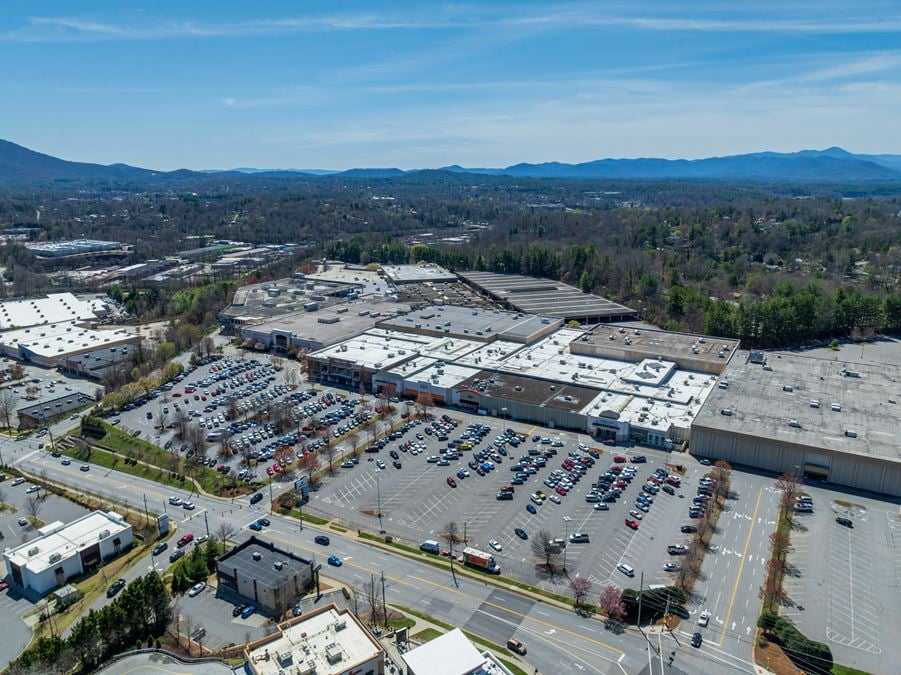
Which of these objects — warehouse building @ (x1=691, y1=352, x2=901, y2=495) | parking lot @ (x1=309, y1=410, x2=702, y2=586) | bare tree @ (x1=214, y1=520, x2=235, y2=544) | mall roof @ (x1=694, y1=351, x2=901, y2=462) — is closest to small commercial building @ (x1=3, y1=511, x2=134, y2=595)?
bare tree @ (x1=214, y1=520, x2=235, y2=544)

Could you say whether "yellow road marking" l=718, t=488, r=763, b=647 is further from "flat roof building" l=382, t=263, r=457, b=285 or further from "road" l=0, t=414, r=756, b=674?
"flat roof building" l=382, t=263, r=457, b=285

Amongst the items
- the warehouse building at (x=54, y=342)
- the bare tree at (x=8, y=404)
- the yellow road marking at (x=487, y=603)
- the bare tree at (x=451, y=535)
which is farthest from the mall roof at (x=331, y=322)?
the yellow road marking at (x=487, y=603)

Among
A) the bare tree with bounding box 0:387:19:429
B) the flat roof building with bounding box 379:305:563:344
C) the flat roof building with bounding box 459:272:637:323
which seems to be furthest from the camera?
the flat roof building with bounding box 459:272:637:323

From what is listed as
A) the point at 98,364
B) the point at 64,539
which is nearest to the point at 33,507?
the point at 64,539

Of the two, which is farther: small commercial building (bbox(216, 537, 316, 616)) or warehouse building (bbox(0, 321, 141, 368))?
warehouse building (bbox(0, 321, 141, 368))

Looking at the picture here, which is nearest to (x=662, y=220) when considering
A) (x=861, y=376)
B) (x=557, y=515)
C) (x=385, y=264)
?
(x=385, y=264)

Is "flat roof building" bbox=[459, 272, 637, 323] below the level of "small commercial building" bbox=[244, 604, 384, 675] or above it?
above

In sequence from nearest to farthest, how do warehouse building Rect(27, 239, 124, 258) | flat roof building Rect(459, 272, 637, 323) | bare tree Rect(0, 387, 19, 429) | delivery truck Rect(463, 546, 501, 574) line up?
delivery truck Rect(463, 546, 501, 574), bare tree Rect(0, 387, 19, 429), flat roof building Rect(459, 272, 637, 323), warehouse building Rect(27, 239, 124, 258)
